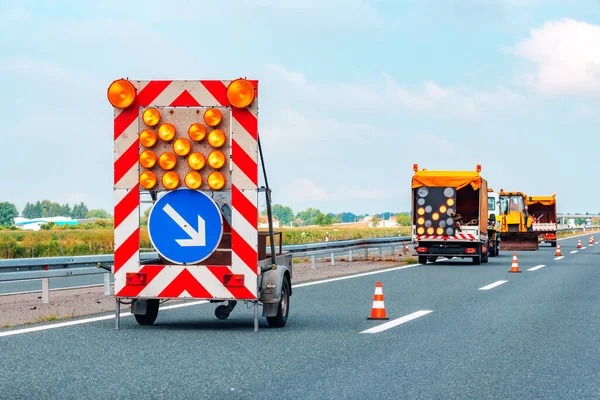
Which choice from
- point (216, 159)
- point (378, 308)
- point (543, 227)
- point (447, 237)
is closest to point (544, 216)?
point (543, 227)

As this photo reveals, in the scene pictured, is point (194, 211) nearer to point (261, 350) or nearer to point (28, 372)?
point (261, 350)

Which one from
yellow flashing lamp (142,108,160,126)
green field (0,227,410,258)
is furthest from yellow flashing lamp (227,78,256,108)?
green field (0,227,410,258)

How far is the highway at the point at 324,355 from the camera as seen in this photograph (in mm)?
7211

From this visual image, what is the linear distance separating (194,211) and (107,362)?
9.24 feet

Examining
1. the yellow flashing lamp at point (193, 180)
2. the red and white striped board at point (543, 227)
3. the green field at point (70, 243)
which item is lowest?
the green field at point (70, 243)

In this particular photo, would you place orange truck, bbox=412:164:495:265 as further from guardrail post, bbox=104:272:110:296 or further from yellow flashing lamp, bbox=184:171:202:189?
yellow flashing lamp, bbox=184:171:202:189

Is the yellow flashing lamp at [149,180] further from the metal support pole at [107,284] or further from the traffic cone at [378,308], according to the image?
the metal support pole at [107,284]

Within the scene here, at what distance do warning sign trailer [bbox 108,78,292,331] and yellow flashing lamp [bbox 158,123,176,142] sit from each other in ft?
0.04

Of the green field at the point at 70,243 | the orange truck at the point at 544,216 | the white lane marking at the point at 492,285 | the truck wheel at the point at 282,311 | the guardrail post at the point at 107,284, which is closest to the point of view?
the truck wheel at the point at 282,311

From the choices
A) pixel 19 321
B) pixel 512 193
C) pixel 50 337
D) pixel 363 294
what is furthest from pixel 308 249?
pixel 512 193

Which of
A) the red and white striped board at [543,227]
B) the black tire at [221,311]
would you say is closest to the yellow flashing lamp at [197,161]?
the black tire at [221,311]

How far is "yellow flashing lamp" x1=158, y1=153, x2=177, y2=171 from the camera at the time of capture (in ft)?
35.5

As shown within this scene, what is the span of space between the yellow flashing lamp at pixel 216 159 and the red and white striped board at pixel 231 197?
0.12 m

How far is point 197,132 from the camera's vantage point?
1073 centimetres
